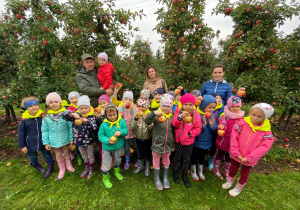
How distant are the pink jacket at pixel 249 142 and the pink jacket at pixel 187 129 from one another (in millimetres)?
656

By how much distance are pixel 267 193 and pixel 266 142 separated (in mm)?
1455

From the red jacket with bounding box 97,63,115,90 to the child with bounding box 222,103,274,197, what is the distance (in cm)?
289

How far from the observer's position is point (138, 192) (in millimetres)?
2734

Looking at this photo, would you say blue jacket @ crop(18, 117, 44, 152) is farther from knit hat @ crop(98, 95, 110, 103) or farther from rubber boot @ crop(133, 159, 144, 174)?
rubber boot @ crop(133, 159, 144, 174)

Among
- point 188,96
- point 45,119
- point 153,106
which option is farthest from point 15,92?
point 188,96

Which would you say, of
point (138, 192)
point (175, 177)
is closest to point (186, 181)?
point (175, 177)

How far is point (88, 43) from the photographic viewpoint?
337cm

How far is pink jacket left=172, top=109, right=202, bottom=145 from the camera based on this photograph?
8.14 ft

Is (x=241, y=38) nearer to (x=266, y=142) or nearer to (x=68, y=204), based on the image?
(x=266, y=142)

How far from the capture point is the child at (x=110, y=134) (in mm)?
2508

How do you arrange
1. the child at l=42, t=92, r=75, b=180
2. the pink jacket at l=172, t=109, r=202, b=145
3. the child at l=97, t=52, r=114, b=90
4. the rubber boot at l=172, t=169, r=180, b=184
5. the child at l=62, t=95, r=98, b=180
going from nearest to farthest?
1. the pink jacket at l=172, t=109, r=202, b=145
2. the child at l=62, t=95, r=98, b=180
3. the child at l=42, t=92, r=75, b=180
4. the rubber boot at l=172, t=169, r=180, b=184
5. the child at l=97, t=52, r=114, b=90

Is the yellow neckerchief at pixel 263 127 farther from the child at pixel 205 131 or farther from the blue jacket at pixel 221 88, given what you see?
the blue jacket at pixel 221 88

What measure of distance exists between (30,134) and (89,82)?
66.3 inches

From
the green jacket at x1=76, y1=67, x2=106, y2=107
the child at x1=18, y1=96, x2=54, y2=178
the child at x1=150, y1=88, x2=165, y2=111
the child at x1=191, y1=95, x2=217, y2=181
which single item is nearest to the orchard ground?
the child at x1=191, y1=95, x2=217, y2=181
